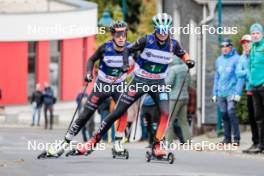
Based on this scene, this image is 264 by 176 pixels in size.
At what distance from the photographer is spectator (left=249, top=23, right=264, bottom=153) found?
1919 cm

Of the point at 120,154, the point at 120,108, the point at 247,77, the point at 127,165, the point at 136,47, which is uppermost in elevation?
the point at 136,47

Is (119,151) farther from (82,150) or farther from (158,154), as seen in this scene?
(158,154)

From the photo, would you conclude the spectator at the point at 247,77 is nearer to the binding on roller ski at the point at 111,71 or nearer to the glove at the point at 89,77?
the binding on roller ski at the point at 111,71

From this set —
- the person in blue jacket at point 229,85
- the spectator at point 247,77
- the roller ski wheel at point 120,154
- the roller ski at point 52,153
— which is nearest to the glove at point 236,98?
the person in blue jacket at point 229,85

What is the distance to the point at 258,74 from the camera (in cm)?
1930

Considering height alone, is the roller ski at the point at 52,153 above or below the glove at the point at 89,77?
below

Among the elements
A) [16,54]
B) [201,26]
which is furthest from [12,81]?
[201,26]

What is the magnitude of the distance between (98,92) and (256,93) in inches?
113

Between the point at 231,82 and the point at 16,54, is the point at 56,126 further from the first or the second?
the point at 231,82

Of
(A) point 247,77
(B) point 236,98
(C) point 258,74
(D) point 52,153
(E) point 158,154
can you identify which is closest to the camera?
(E) point 158,154

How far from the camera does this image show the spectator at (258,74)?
19188 mm

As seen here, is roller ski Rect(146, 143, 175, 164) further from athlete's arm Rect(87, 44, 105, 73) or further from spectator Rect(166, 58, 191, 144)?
spectator Rect(166, 58, 191, 144)

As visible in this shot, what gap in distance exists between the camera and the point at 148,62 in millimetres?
17188

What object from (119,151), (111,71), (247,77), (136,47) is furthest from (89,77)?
(247,77)
